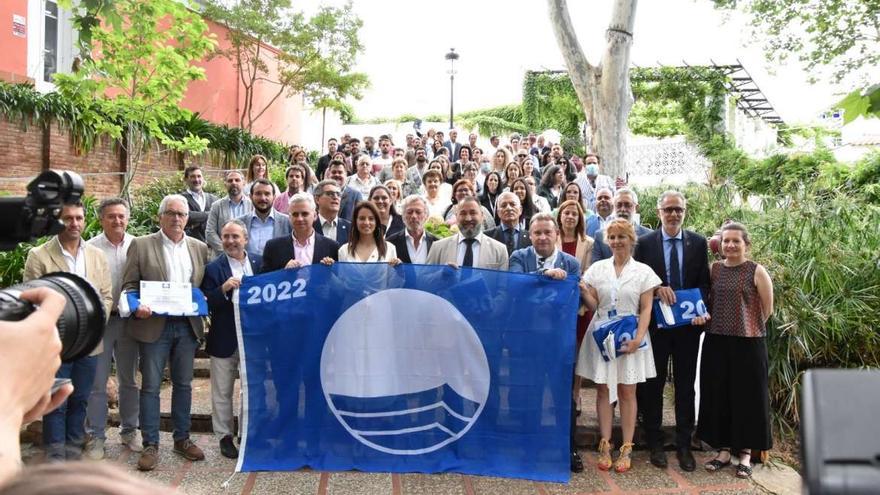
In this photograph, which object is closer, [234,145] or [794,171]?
[234,145]

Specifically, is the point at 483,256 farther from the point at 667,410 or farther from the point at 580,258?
the point at 667,410

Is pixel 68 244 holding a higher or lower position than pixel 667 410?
higher

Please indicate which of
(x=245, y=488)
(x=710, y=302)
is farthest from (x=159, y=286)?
(x=710, y=302)

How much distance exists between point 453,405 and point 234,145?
13.2 m

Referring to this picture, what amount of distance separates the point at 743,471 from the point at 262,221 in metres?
4.54

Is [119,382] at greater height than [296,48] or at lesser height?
lesser

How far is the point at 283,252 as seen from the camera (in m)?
5.50

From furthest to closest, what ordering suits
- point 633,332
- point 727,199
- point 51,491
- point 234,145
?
point 234,145 < point 727,199 < point 633,332 < point 51,491

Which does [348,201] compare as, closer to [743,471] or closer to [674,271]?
[674,271]

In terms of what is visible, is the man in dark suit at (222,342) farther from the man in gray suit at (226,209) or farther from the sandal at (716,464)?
the sandal at (716,464)

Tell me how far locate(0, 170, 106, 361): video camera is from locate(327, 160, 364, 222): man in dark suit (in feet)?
19.1

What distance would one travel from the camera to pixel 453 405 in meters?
4.89

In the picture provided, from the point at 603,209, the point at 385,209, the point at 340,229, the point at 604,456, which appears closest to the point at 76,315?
the point at 604,456

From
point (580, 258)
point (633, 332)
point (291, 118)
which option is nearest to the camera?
point (633, 332)
